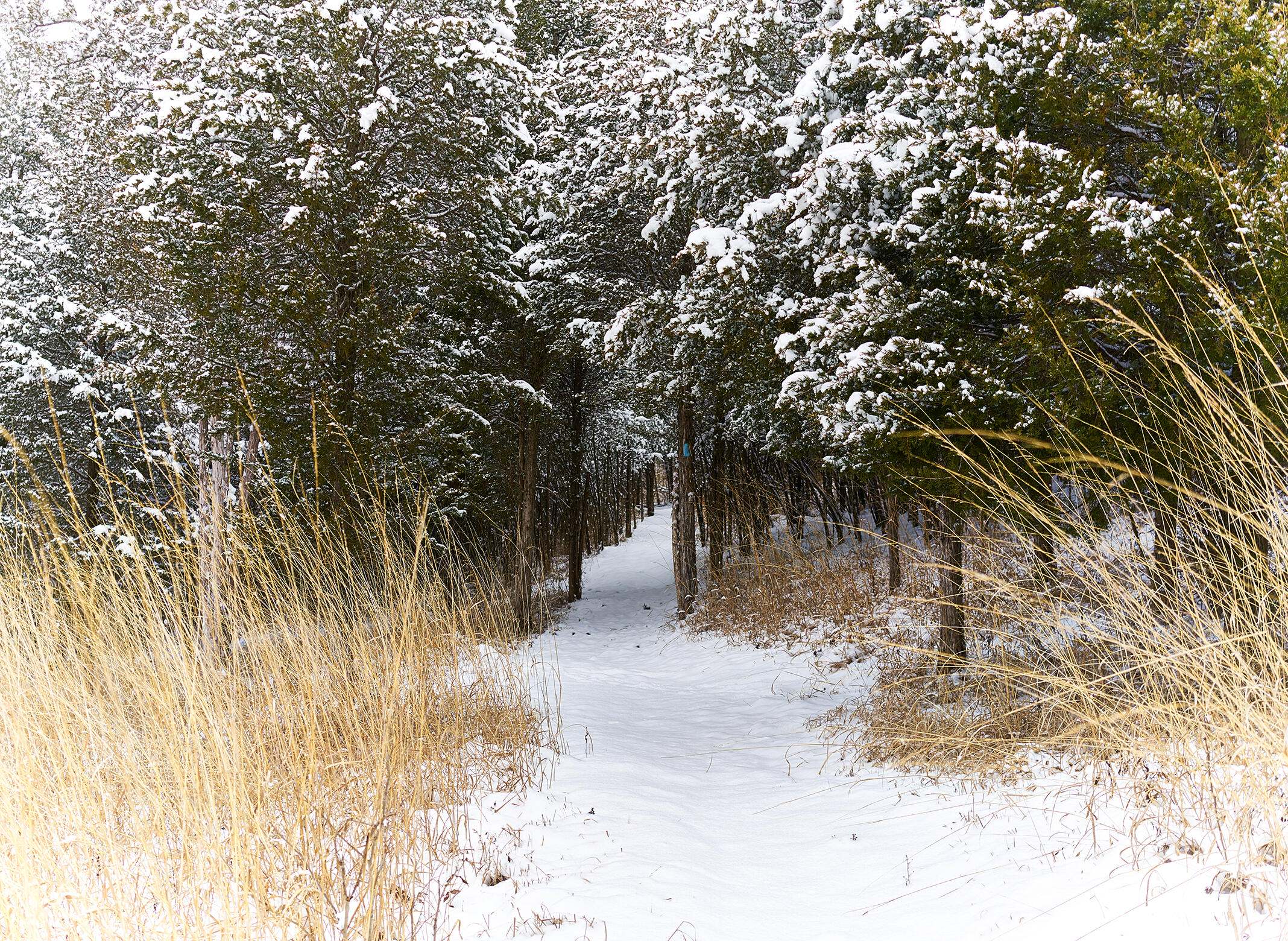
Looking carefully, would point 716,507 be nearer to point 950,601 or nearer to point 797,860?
point 950,601

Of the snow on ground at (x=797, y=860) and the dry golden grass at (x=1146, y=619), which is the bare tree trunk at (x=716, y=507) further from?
the snow on ground at (x=797, y=860)

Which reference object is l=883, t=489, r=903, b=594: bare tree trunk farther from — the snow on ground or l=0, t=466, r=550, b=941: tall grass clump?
l=0, t=466, r=550, b=941: tall grass clump

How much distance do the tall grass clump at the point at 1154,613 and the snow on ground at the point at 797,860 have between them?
23 centimetres

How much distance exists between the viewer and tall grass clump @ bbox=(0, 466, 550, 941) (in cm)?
247

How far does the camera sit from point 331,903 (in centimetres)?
268

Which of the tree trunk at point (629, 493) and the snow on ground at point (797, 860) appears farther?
the tree trunk at point (629, 493)

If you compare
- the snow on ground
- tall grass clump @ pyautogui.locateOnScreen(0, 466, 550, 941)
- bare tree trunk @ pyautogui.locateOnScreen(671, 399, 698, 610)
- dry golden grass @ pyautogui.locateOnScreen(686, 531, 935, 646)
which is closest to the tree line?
bare tree trunk @ pyautogui.locateOnScreen(671, 399, 698, 610)

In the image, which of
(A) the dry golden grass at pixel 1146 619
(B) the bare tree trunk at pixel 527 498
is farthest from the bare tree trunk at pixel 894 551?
(B) the bare tree trunk at pixel 527 498

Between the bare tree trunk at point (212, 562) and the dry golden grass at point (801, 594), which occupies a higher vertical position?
the bare tree trunk at point (212, 562)

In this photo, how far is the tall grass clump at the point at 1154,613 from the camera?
2.59 m

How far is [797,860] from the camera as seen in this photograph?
3844 millimetres

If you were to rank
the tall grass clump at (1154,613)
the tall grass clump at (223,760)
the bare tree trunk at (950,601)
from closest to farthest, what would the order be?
the tall grass clump at (223,760) < the tall grass clump at (1154,613) < the bare tree trunk at (950,601)

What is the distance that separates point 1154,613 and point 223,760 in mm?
4364

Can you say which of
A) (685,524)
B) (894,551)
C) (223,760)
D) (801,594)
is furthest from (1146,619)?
(685,524)
